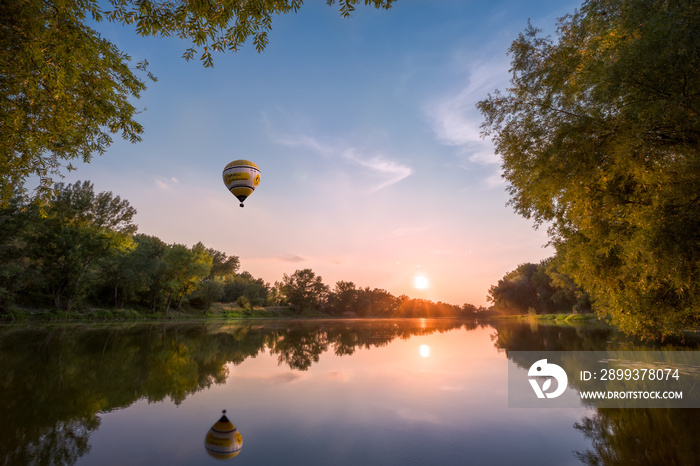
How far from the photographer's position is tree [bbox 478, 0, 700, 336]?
636 cm

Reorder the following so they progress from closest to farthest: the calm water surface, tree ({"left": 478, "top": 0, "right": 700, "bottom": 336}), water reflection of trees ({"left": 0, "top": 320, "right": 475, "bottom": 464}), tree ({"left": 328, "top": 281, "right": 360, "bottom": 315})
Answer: the calm water surface → water reflection of trees ({"left": 0, "top": 320, "right": 475, "bottom": 464}) → tree ({"left": 478, "top": 0, "right": 700, "bottom": 336}) → tree ({"left": 328, "top": 281, "right": 360, "bottom": 315})

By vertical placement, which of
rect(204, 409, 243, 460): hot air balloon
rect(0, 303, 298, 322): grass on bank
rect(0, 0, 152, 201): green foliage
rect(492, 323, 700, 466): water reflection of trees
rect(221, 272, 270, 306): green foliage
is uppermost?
rect(0, 0, 152, 201): green foliage

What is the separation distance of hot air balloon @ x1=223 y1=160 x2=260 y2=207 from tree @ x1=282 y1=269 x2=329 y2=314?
5984 cm

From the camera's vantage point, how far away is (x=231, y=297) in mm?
64938

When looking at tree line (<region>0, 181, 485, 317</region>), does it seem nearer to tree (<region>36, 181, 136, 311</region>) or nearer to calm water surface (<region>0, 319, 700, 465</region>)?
tree (<region>36, 181, 136, 311</region>)

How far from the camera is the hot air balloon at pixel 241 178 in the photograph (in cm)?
1312

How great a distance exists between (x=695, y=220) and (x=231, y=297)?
6716 centimetres

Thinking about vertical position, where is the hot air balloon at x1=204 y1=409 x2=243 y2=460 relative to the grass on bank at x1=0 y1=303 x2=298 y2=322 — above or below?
below

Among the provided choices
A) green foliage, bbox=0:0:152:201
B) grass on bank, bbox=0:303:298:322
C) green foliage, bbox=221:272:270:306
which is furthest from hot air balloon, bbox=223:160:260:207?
green foliage, bbox=221:272:270:306

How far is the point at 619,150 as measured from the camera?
275 inches

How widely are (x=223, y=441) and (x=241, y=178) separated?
10339mm

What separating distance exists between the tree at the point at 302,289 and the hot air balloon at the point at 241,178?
59.8 m

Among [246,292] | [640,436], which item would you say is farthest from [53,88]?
[246,292]

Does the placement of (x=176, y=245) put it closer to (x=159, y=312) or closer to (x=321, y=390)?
(x=159, y=312)
